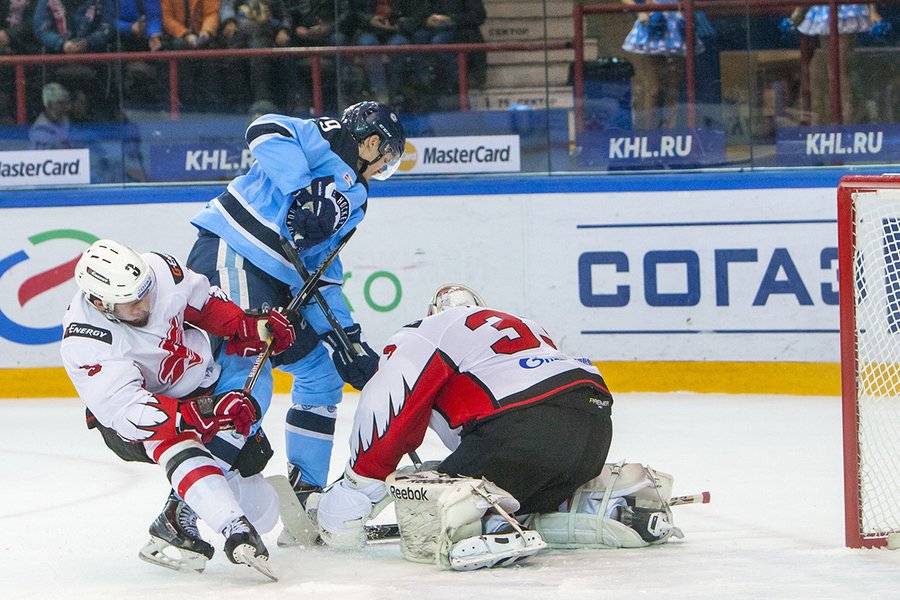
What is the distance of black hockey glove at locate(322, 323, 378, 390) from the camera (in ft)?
12.0

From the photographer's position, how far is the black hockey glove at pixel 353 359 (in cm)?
366

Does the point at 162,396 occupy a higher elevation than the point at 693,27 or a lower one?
lower

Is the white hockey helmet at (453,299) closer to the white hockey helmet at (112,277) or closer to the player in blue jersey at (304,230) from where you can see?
the player in blue jersey at (304,230)

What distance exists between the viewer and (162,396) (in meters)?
3.00

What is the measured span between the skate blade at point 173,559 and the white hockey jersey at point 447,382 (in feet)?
1.33

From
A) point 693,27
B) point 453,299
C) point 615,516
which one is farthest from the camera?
point 693,27

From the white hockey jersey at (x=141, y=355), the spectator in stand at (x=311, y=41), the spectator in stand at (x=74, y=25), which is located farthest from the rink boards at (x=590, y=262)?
the white hockey jersey at (x=141, y=355)

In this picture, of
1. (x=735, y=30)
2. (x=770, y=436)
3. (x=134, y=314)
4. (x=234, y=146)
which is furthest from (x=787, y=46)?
(x=134, y=314)

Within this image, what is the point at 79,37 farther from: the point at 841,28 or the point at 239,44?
the point at 841,28

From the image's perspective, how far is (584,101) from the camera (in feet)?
20.0

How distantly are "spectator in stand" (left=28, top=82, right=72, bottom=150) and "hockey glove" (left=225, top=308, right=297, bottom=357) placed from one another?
3264mm

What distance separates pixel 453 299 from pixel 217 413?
0.76 m

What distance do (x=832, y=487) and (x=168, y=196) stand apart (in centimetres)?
319

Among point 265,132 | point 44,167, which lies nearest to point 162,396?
point 265,132
